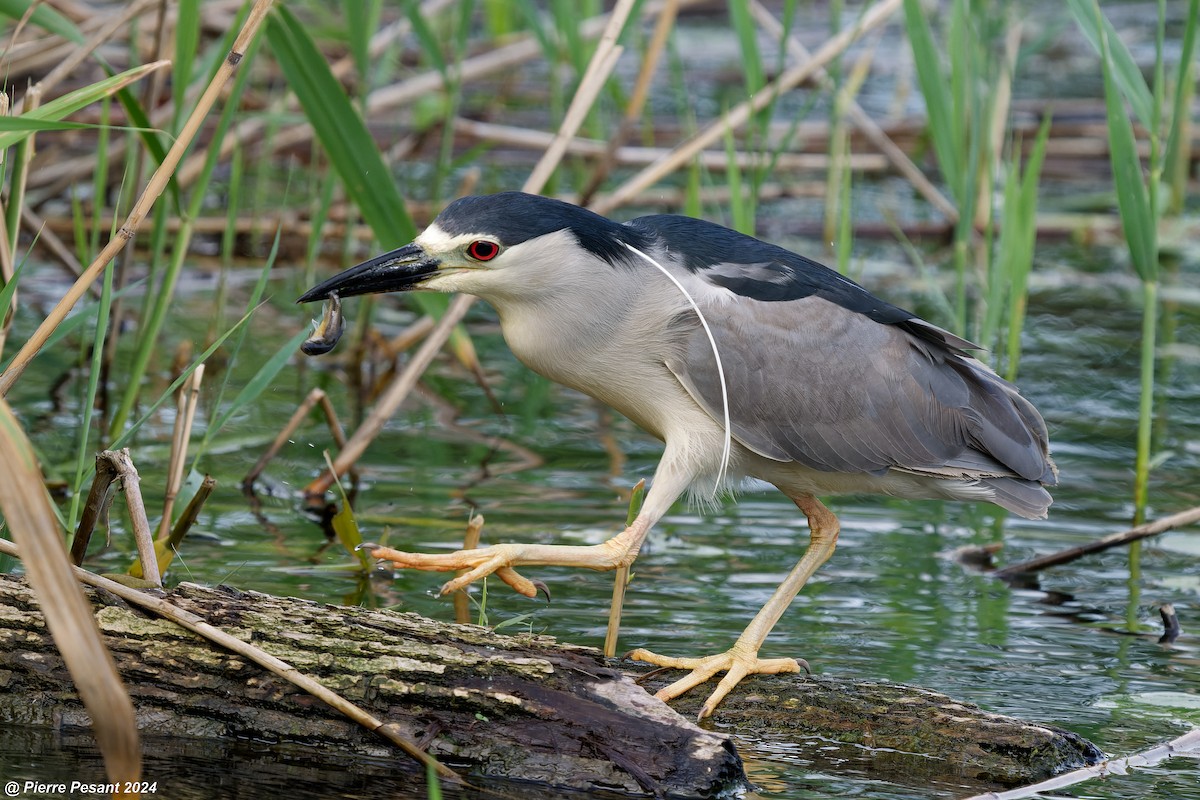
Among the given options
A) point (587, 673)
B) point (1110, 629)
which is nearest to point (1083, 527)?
point (1110, 629)

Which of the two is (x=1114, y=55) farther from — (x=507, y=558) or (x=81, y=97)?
(x=81, y=97)

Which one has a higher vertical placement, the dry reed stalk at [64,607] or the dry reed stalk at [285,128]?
the dry reed stalk at [285,128]

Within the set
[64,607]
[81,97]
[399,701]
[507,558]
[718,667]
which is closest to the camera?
[64,607]

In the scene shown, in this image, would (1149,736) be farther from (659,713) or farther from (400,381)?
(400,381)

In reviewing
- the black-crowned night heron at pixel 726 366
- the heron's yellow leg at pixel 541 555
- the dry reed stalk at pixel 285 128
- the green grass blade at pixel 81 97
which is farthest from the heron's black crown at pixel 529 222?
the dry reed stalk at pixel 285 128

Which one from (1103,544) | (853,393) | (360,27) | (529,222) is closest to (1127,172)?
(1103,544)

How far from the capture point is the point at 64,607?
6.93 ft

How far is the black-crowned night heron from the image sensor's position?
3928 millimetres

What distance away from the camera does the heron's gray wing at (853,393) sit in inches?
165

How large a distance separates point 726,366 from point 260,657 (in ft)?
5.28

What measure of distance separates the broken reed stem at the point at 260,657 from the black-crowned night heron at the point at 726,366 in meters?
0.58

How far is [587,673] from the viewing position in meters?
3.34

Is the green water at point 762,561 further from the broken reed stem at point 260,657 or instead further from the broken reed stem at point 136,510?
the broken reed stem at point 136,510

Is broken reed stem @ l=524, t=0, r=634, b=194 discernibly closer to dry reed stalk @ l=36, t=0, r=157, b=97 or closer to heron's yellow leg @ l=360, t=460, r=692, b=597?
dry reed stalk @ l=36, t=0, r=157, b=97
